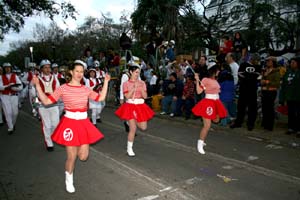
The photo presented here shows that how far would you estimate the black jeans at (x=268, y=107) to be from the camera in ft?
28.6

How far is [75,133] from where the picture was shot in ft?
14.6

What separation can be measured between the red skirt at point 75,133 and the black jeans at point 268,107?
585 centimetres

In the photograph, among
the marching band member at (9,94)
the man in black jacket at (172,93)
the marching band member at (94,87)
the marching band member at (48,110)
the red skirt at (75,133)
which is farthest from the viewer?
the man in black jacket at (172,93)

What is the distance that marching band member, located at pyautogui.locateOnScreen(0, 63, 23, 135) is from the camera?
9.27 meters

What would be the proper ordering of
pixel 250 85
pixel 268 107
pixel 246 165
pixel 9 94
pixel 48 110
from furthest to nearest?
pixel 9 94, pixel 250 85, pixel 268 107, pixel 48 110, pixel 246 165

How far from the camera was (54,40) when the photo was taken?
5425 cm

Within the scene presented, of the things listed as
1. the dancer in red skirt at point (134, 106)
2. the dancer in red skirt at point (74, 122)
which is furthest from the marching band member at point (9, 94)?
the dancer in red skirt at point (74, 122)

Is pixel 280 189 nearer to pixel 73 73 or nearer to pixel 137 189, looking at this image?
pixel 137 189

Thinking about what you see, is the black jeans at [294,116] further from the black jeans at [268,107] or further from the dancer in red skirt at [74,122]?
the dancer in red skirt at [74,122]

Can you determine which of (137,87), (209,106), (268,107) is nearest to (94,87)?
(137,87)

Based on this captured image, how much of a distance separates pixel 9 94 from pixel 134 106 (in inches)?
197

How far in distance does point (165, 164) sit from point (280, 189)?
2.08 m

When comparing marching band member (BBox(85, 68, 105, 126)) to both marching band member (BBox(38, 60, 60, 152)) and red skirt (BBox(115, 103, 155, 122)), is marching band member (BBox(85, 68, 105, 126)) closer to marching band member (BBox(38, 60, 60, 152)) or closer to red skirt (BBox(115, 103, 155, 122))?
marching band member (BBox(38, 60, 60, 152))

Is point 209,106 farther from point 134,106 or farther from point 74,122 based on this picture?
point 74,122
